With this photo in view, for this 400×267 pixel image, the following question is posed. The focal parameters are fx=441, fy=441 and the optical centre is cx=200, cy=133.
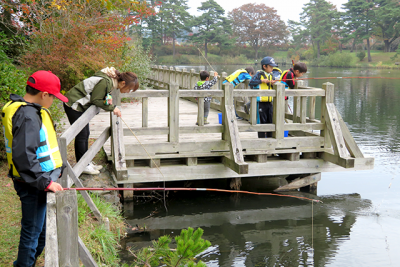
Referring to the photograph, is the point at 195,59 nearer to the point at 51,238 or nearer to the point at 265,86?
the point at 265,86

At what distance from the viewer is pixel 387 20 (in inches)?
2186

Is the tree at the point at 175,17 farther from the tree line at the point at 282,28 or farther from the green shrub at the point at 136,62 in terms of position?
the green shrub at the point at 136,62

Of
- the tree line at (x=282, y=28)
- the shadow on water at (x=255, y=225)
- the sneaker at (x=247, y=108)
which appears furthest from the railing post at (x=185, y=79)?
the tree line at (x=282, y=28)

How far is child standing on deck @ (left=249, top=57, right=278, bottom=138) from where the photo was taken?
7.67 meters

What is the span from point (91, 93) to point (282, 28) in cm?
7314

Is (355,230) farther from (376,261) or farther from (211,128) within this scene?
(211,128)

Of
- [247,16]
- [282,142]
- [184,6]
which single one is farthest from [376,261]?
[247,16]

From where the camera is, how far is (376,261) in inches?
222

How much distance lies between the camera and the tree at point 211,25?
6253 centimetres

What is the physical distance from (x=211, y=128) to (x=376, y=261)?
2977 mm

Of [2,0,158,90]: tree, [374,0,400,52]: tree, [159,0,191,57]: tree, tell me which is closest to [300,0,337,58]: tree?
[374,0,400,52]: tree

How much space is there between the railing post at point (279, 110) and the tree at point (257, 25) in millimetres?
65160

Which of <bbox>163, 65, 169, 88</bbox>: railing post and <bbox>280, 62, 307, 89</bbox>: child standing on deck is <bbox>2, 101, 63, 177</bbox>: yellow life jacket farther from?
<bbox>163, 65, 169, 88</bbox>: railing post

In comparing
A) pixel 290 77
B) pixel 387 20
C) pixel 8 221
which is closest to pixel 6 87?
pixel 8 221
